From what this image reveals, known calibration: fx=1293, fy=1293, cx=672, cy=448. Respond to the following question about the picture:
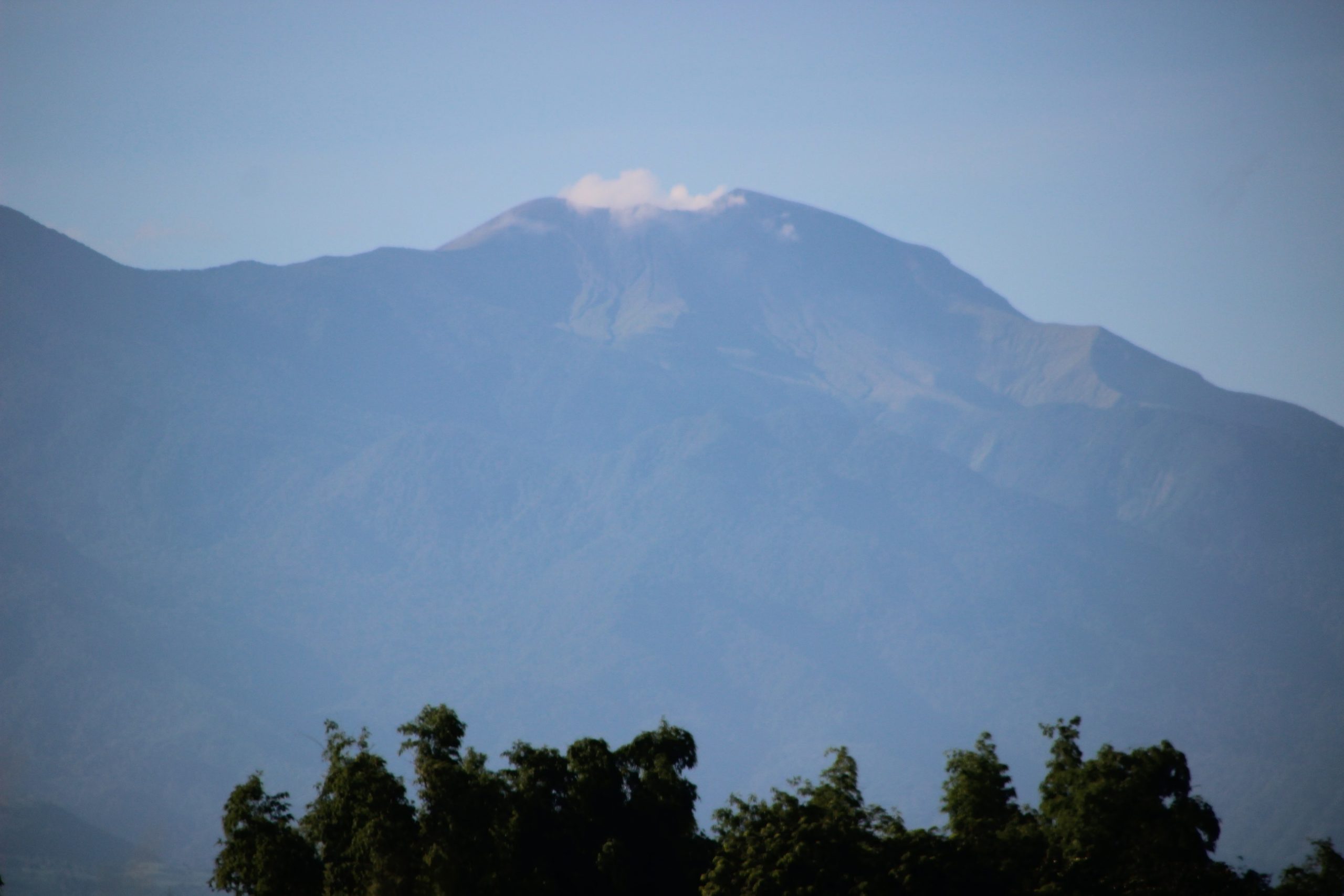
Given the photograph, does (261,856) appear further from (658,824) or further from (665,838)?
(665,838)

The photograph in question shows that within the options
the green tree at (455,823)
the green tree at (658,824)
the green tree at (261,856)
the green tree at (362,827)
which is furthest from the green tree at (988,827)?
the green tree at (261,856)

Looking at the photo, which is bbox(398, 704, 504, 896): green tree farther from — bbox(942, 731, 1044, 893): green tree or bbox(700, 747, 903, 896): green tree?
bbox(942, 731, 1044, 893): green tree

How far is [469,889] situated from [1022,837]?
18215 mm

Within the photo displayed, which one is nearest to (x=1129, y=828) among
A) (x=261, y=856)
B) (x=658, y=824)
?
(x=658, y=824)

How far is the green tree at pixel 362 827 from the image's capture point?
3988cm

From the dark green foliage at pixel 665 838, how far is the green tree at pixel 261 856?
0.06 m

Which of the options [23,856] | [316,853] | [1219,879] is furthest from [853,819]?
[23,856]

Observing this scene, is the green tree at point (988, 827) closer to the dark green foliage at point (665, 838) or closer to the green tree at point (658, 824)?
the dark green foliage at point (665, 838)

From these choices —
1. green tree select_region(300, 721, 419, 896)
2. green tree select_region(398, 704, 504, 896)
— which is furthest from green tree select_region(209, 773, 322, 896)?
green tree select_region(398, 704, 504, 896)

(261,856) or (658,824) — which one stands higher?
(658,824)

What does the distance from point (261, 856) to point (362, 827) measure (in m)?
3.38

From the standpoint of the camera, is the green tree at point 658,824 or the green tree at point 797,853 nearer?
the green tree at point 797,853

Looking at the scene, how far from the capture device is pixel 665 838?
44562 mm

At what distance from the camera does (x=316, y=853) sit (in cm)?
4347
